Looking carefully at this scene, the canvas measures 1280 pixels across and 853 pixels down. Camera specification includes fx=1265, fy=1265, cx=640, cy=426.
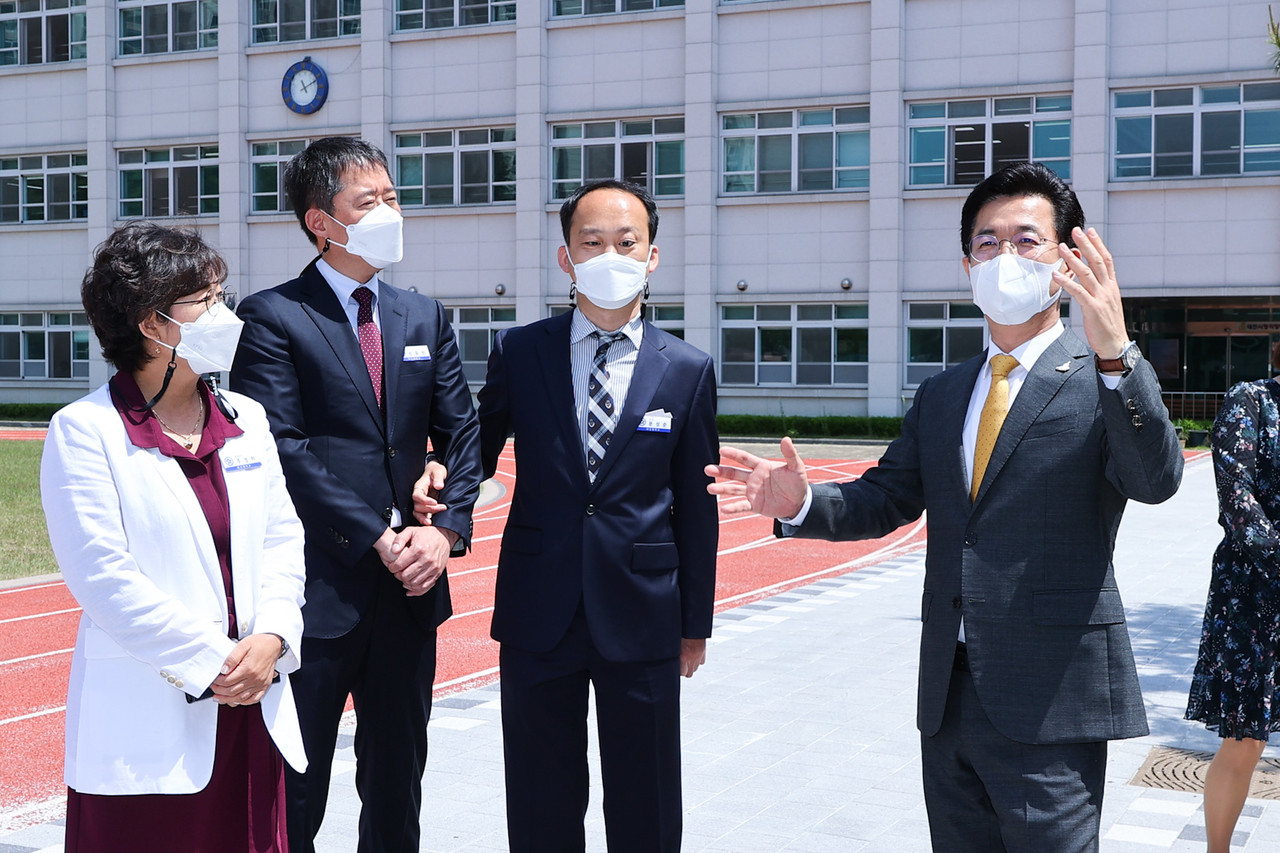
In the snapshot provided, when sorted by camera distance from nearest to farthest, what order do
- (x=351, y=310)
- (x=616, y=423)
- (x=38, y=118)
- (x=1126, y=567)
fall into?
(x=616, y=423), (x=351, y=310), (x=1126, y=567), (x=38, y=118)

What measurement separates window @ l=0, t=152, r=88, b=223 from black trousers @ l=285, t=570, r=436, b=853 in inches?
1486

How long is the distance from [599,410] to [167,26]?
3756cm

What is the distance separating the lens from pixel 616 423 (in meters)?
3.98

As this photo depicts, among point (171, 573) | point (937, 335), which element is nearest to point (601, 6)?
point (937, 335)

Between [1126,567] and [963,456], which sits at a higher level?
[963,456]

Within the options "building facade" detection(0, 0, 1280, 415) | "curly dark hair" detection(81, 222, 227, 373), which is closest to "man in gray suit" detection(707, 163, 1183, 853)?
"curly dark hair" detection(81, 222, 227, 373)

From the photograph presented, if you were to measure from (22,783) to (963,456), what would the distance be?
4969mm

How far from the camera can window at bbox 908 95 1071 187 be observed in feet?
97.5

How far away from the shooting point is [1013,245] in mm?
3395

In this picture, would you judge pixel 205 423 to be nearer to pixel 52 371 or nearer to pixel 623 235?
pixel 623 235

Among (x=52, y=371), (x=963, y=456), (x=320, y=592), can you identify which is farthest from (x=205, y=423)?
(x=52, y=371)

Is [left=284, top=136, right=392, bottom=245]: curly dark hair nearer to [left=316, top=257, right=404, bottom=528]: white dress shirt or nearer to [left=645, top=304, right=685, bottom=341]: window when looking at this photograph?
[left=316, top=257, right=404, bottom=528]: white dress shirt

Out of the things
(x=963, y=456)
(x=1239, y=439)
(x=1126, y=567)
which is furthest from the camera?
(x=1126, y=567)

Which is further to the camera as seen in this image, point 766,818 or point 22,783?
point 22,783
